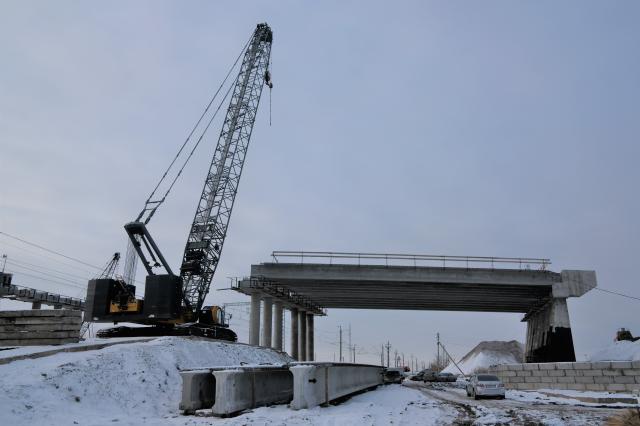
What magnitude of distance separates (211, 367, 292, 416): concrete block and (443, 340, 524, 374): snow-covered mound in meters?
102

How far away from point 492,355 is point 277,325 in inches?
3109

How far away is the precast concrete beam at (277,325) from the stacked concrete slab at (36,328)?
35.0 metres

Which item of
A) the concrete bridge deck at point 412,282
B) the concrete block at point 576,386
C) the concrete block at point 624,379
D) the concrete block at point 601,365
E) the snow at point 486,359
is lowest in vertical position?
the snow at point 486,359

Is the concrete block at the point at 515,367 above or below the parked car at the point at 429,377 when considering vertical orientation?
above

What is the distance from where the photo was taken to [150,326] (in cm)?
3350

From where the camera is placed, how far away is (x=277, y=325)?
55344 mm

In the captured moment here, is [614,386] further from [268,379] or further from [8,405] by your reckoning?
[8,405]

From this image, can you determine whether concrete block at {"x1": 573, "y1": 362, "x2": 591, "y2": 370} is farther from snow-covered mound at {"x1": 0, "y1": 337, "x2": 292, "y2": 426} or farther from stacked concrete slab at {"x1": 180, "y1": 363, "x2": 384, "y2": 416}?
snow-covered mound at {"x1": 0, "y1": 337, "x2": 292, "y2": 426}

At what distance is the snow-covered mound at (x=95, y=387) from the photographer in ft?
42.7

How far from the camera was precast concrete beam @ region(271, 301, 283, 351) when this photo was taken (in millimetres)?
54781

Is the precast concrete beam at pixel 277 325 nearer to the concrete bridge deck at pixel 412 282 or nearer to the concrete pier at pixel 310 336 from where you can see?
the concrete bridge deck at pixel 412 282

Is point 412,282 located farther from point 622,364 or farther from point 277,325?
point 622,364

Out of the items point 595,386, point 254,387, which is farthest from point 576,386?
point 254,387

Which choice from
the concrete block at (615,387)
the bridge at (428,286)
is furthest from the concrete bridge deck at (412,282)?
the concrete block at (615,387)
